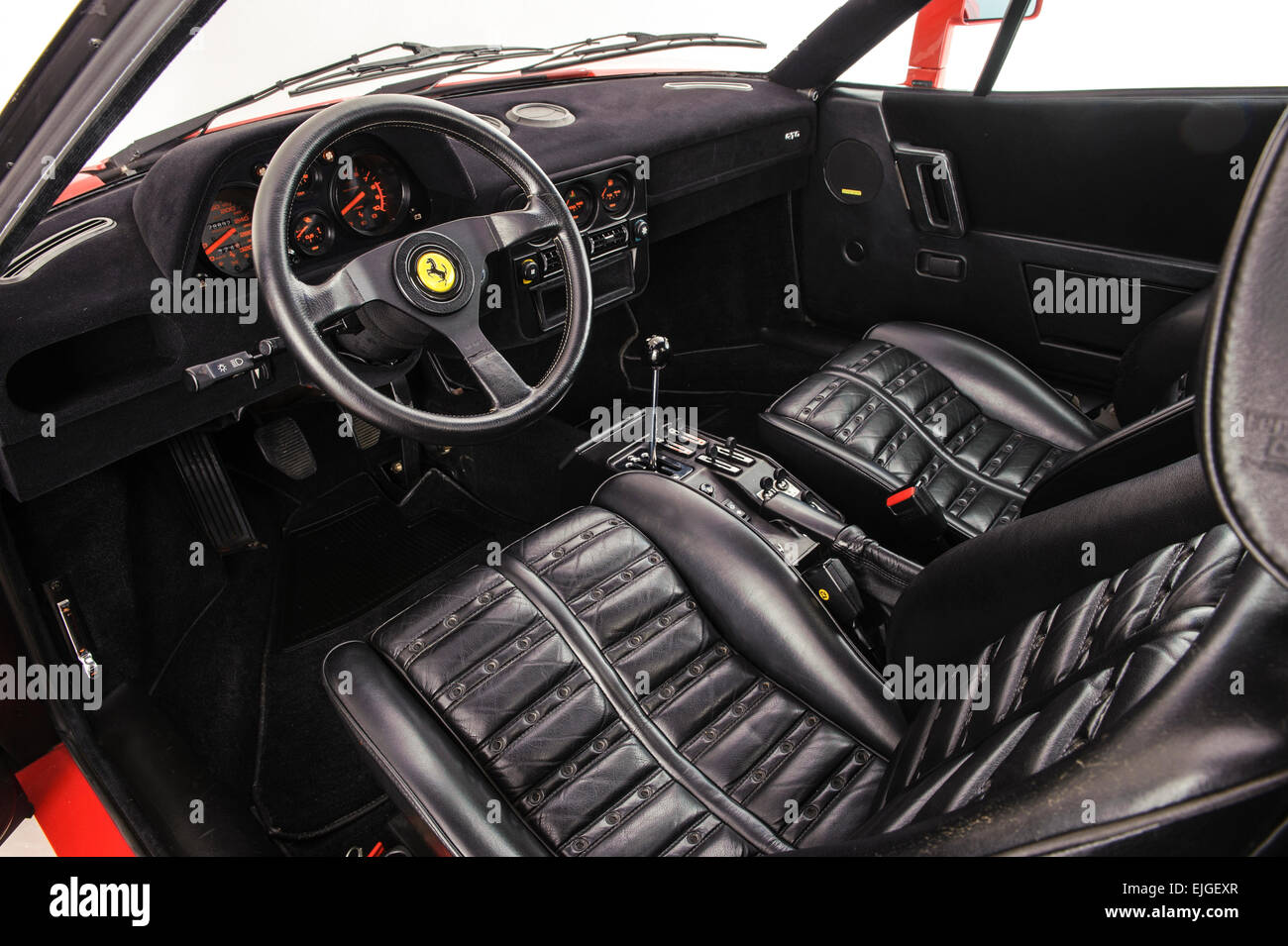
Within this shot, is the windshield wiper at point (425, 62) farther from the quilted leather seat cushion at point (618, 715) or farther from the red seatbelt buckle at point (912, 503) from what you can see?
the red seatbelt buckle at point (912, 503)

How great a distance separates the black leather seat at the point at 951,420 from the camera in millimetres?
1795

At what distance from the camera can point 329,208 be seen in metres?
1.53

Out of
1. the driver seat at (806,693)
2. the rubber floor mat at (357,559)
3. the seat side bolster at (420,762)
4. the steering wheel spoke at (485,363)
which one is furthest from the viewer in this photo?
the rubber floor mat at (357,559)

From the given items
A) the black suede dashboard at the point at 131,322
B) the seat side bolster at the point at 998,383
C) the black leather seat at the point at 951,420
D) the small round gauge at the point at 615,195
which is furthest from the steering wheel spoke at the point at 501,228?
the seat side bolster at the point at 998,383

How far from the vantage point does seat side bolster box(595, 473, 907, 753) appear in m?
1.31

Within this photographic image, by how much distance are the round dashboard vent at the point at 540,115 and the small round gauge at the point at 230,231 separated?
29.3 inches

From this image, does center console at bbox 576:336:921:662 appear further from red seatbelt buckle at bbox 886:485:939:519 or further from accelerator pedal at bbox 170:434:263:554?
accelerator pedal at bbox 170:434:263:554

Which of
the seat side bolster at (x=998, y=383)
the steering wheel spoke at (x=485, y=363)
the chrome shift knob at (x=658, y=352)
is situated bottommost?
the seat side bolster at (x=998, y=383)

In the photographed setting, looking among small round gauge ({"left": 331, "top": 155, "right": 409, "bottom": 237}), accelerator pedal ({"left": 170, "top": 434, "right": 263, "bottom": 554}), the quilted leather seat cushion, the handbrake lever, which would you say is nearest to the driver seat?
the quilted leather seat cushion

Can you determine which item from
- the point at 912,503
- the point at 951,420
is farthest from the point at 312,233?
the point at 951,420

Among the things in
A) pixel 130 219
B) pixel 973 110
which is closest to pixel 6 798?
pixel 130 219

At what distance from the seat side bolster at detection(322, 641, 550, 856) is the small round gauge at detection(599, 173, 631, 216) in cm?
121

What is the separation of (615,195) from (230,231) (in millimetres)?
911

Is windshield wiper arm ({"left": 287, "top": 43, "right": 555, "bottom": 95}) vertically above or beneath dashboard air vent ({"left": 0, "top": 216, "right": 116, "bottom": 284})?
above
